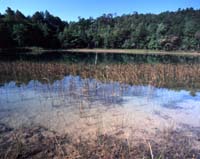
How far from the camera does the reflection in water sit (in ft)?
19.8

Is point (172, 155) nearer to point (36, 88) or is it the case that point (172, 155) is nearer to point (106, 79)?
point (36, 88)

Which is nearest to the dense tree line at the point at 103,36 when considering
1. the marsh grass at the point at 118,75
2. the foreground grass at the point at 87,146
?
the marsh grass at the point at 118,75

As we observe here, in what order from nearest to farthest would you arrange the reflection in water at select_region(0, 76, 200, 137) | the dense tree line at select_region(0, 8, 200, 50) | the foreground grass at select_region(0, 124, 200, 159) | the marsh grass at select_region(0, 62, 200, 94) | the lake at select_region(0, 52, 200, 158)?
the foreground grass at select_region(0, 124, 200, 159), the lake at select_region(0, 52, 200, 158), the reflection in water at select_region(0, 76, 200, 137), the marsh grass at select_region(0, 62, 200, 94), the dense tree line at select_region(0, 8, 200, 50)

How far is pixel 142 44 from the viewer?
5288cm

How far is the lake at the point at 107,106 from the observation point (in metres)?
5.78

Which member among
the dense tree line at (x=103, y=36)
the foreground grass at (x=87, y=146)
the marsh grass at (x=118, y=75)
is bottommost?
the foreground grass at (x=87, y=146)

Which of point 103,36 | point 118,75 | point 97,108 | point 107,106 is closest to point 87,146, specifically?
point 97,108

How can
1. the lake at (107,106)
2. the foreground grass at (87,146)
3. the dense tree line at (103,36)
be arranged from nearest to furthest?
the foreground grass at (87,146) → the lake at (107,106) → the dense tree line at (103,36)

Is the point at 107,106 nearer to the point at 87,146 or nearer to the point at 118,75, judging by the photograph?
the point at 87,146

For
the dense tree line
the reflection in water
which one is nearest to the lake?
the reflection in water

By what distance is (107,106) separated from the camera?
7.66 metres

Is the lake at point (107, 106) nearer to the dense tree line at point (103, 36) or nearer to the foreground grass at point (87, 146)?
the foreground grass at point (87, 146)

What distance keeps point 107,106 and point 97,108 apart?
0.40 m

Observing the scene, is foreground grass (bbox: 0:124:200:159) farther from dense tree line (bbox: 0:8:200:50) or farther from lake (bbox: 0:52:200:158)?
dense tree line (bbox: 0:8:200:50)
